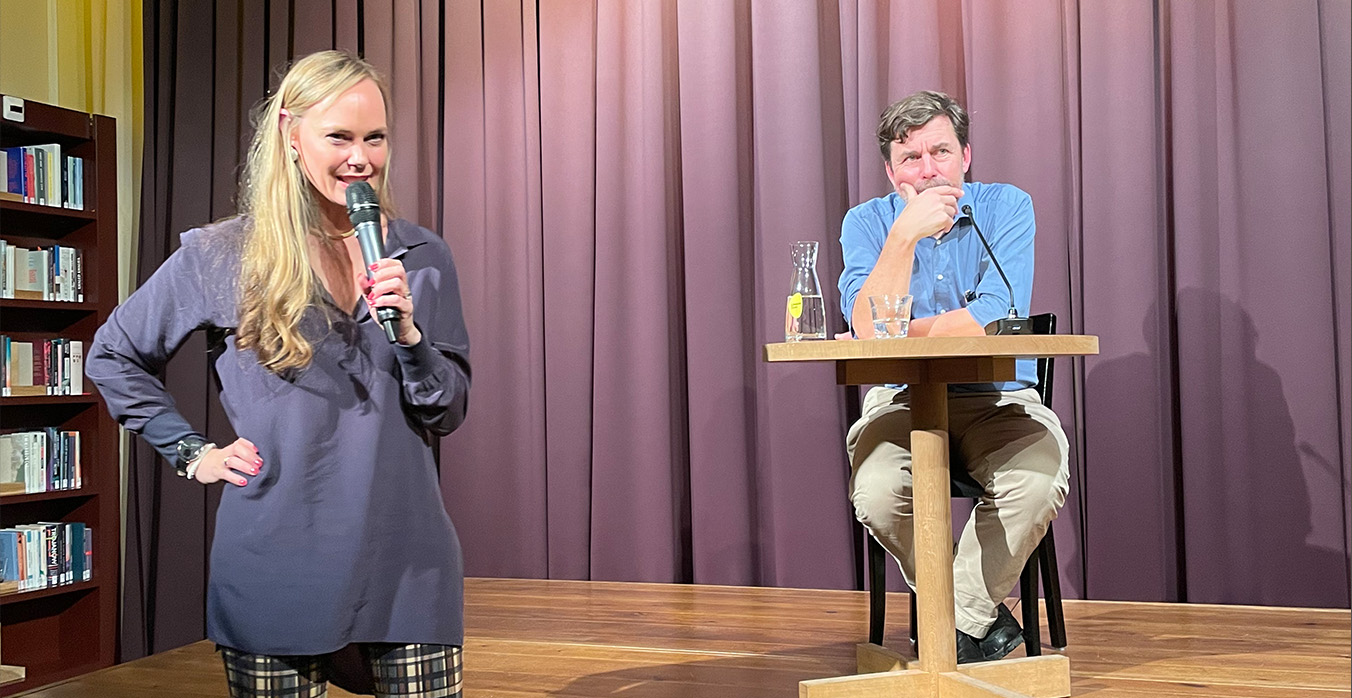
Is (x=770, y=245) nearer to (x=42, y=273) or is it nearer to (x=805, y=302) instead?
(x=805, y=302)

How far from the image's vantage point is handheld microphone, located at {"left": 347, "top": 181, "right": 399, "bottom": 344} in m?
1.31

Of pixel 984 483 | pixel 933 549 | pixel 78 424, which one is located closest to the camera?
pixel 933 549

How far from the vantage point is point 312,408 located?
1381 mm

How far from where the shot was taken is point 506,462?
408 centimetres

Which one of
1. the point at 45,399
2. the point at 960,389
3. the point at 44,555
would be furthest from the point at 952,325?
the point at 44,555

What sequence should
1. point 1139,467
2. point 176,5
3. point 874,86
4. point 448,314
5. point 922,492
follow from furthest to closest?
1. point 176,5
2. point 874,86
3. point 1139,467
4. point 922,492
5. point 448,314

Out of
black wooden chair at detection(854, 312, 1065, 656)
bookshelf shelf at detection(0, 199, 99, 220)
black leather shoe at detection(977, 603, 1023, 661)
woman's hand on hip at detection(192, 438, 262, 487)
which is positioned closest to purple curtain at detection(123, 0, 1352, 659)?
bookshelf shelf at detection(0, 199, 99, 220)

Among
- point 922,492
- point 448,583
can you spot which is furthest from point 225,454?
point 922,492

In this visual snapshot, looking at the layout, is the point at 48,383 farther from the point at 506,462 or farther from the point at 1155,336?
the point at 1155,336

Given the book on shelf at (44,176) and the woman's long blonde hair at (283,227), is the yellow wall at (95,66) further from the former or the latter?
the woman's long blonde hair at (283,227)

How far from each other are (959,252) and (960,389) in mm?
344

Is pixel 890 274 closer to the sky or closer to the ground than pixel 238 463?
closer to the sky

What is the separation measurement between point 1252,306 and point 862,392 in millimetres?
1147

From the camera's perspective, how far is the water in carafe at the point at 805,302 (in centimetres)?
225
